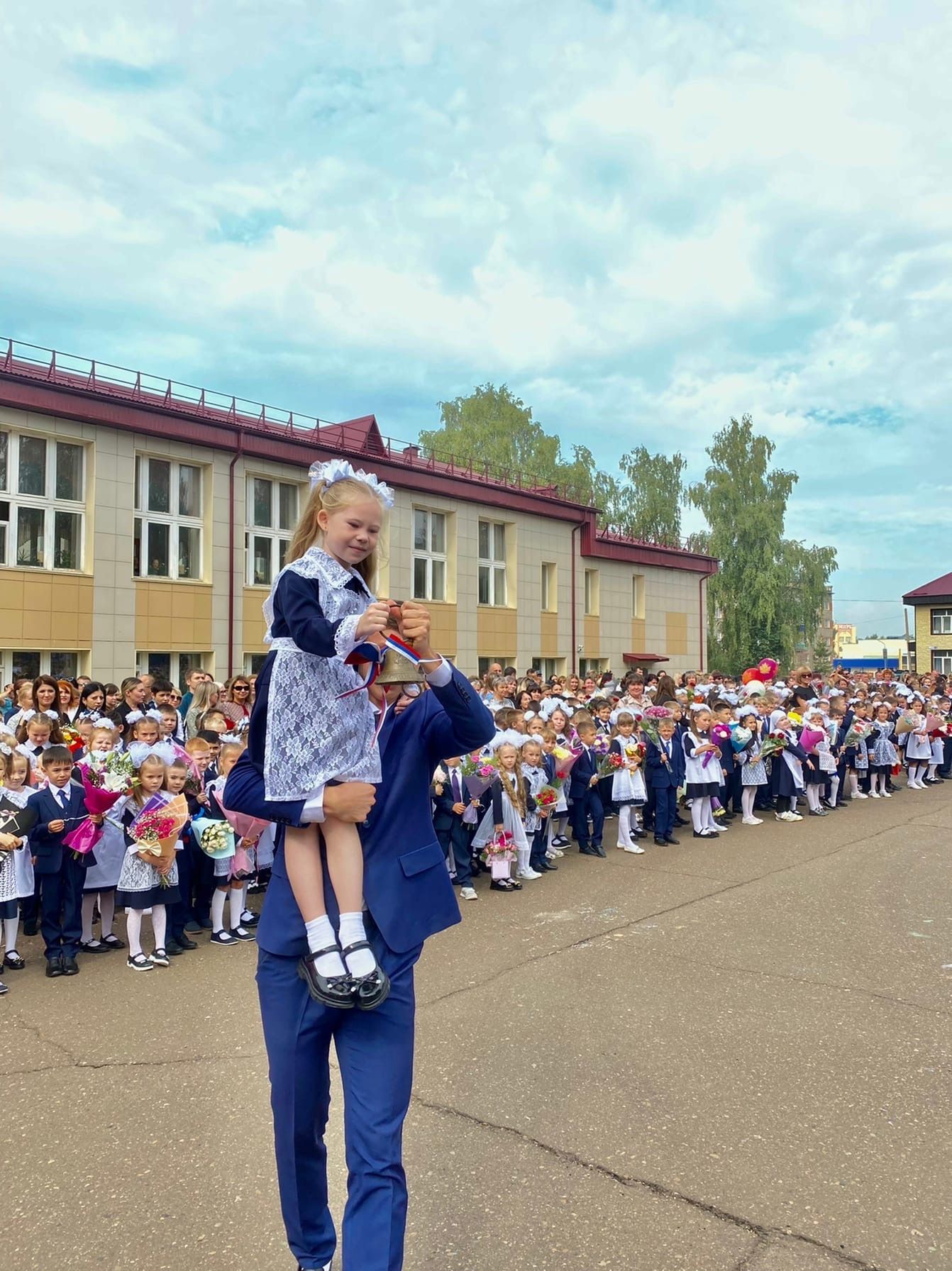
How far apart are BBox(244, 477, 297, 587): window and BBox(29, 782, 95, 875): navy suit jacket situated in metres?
16.2

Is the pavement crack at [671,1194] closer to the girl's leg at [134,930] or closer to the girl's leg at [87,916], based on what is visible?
the girl's leg at [134,930]

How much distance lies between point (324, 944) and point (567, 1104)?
223cm

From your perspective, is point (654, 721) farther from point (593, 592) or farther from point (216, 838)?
point (593, 592)

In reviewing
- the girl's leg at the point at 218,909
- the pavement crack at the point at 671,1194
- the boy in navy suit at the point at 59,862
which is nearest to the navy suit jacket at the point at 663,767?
the girl's leg at the point at 218,909

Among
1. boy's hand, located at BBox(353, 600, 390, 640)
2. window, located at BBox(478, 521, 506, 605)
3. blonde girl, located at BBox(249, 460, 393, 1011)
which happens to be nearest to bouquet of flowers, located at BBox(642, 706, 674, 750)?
blonde girl, located at BBox(249, 460, 393, 1011)

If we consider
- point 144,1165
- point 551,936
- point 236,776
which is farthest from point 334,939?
point 551,936

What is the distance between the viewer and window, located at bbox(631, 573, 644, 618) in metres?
35.9

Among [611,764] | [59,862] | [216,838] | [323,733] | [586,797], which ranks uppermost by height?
[323,733]

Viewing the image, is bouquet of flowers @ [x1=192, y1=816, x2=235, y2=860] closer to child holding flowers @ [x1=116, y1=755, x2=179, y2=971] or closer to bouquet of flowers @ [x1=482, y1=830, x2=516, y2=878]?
child holding flowers @ [x1=116, y1=755, x2=179, y2=971]

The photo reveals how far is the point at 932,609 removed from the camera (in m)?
61.0

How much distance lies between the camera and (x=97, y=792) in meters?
Answer: 6.67

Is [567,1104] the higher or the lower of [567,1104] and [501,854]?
the lower

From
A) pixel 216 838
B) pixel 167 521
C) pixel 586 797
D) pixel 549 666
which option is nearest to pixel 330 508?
pixel 216 838

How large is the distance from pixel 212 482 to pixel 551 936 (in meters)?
17.1
